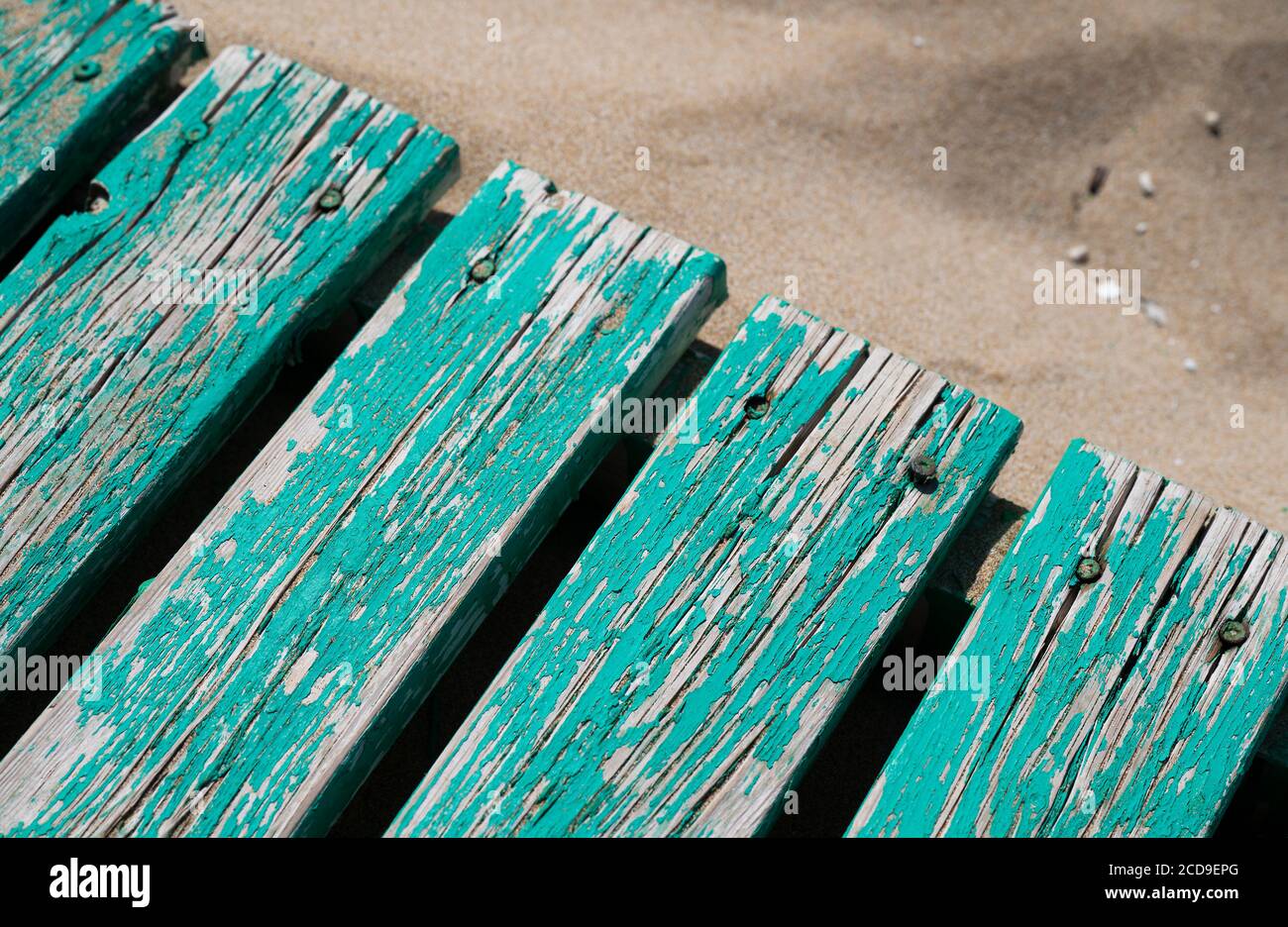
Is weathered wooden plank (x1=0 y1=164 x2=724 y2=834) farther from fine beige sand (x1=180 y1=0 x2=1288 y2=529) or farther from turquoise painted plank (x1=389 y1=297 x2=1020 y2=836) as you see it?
fine beige sand (x1=180 y1=0 x2=1288 y2=529)

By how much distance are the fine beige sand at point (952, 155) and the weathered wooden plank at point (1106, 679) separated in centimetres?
54

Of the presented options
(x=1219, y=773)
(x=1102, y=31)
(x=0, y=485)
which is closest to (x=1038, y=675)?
(x=1219, y=773)

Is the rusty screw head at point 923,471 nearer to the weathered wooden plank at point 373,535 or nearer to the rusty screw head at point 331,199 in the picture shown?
the weathered wooden plank at point 373,535

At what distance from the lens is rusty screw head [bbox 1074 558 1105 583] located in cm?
273

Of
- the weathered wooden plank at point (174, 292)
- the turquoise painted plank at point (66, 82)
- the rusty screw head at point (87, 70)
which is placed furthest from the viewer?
the rusty screw head at point (87, 70)

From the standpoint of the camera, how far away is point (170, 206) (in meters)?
3.15

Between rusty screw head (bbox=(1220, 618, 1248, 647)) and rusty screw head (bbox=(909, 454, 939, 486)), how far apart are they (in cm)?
68

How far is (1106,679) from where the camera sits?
2643 millimetres

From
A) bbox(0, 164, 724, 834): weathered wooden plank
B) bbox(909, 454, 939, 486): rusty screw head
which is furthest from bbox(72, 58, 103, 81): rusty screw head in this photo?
bbox(909, 454, 939, 486): rusty screw head

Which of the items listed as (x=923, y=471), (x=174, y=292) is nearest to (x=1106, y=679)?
(x=923, y=471)

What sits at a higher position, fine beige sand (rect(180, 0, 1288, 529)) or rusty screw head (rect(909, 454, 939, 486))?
fine beige sand (rect(180, 0, 1288, 529))

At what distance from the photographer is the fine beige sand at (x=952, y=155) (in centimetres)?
359

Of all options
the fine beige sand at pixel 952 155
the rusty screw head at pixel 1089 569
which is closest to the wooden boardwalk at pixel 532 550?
the rusty screw head at pixel 1089 569

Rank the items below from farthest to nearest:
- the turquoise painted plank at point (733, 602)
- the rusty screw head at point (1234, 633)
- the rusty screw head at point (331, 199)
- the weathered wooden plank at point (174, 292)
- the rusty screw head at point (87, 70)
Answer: the rusty screw head at point (87, 70) < the rusty screw head at point (331, 199) < the weathered wooden plank at point (174, 292) < the rusty screw head at point (1234, 633) < the turquoise painted plank at point (733, 602)
